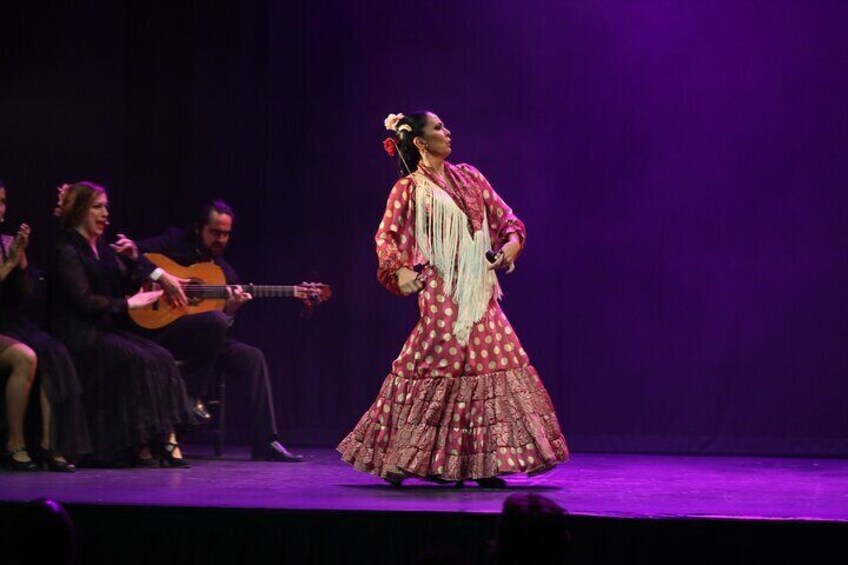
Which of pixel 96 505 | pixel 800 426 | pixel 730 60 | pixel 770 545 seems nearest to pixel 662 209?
pixel 730 60

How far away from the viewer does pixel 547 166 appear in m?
7.14

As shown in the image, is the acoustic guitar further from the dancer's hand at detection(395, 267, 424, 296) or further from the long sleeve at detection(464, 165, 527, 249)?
the dancer's hand at detection(395, 267, 424, 296)

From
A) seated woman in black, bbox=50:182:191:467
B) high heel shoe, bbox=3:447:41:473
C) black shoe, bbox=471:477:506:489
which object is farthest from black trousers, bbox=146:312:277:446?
black shoe, bbox=471:477:506:489

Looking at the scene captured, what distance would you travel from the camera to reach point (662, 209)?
7027 millimetres

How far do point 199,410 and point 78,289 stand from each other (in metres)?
0.86

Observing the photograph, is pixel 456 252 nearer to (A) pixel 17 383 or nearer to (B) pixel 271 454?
(B) pixel 271 454

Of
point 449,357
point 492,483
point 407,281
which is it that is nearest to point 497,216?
point 407,281

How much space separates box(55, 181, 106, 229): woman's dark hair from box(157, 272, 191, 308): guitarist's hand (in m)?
0.49

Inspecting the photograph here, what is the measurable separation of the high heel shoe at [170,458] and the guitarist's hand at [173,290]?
0.70m

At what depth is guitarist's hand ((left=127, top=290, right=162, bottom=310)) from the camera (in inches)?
245

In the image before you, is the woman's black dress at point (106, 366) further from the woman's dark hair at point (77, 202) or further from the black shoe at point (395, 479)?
the black shoe at point (395, 479)

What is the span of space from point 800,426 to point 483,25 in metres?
2.78

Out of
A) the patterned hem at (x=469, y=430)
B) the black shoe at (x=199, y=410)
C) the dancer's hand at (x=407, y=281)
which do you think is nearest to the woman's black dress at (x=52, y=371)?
the black shoe at (x=199, y=410)

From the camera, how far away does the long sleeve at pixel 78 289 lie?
19.9 ft
